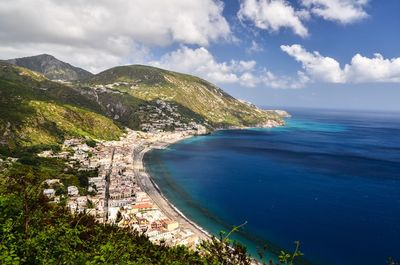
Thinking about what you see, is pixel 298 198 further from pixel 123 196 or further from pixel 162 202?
pixel 123 196

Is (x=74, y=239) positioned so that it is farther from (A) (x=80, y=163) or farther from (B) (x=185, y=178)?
(A) (x=80, y=163)

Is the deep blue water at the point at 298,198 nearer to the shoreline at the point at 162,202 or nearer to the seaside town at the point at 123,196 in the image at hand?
the shoreline at the point at 162,202

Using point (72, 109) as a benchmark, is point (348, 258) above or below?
below

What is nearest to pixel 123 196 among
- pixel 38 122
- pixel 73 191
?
pixel 73 191

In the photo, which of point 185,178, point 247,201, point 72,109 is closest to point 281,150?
point 185,178

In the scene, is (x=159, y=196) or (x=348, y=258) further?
(x=159, y=196)

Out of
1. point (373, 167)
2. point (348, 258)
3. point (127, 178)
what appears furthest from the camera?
point (373, 167)

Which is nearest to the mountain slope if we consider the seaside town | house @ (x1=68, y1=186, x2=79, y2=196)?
the seaside town
